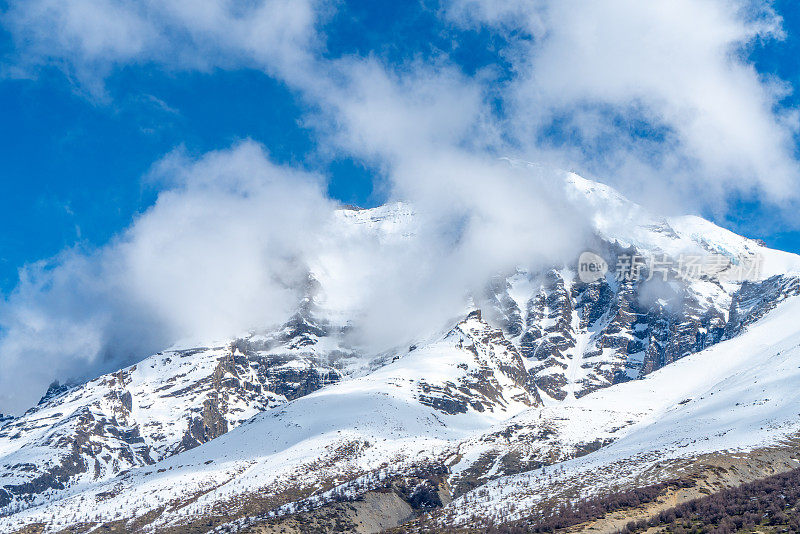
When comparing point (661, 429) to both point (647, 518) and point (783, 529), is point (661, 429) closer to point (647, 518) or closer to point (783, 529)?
point (647, 518)

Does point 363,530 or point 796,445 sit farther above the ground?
point 363,530

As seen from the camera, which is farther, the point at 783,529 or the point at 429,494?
the point at 429,494

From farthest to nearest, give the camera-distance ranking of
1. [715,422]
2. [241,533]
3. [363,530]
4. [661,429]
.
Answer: [661,429]
[715,422]
[363,530]
[241,533]

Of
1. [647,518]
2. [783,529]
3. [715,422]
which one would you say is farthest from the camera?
[715,422]

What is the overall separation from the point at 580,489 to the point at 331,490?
3537 inches

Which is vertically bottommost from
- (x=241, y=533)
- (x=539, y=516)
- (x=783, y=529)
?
(x=783, y=529)

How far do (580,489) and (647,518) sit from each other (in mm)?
31396

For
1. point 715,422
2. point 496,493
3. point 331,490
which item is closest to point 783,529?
point 496,493

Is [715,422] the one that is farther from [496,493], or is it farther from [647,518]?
[647,518]

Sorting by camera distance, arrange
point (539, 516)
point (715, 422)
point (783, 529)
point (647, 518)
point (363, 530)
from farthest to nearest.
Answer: point (715, 422), point (363, 530), point (539, 516), point (647, 518), point (783, 529)

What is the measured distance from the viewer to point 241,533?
120875mm

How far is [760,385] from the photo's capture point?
199500 mm

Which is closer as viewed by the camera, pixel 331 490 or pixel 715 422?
pixel 715 422

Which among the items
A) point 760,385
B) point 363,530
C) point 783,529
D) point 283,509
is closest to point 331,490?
point 283,509
